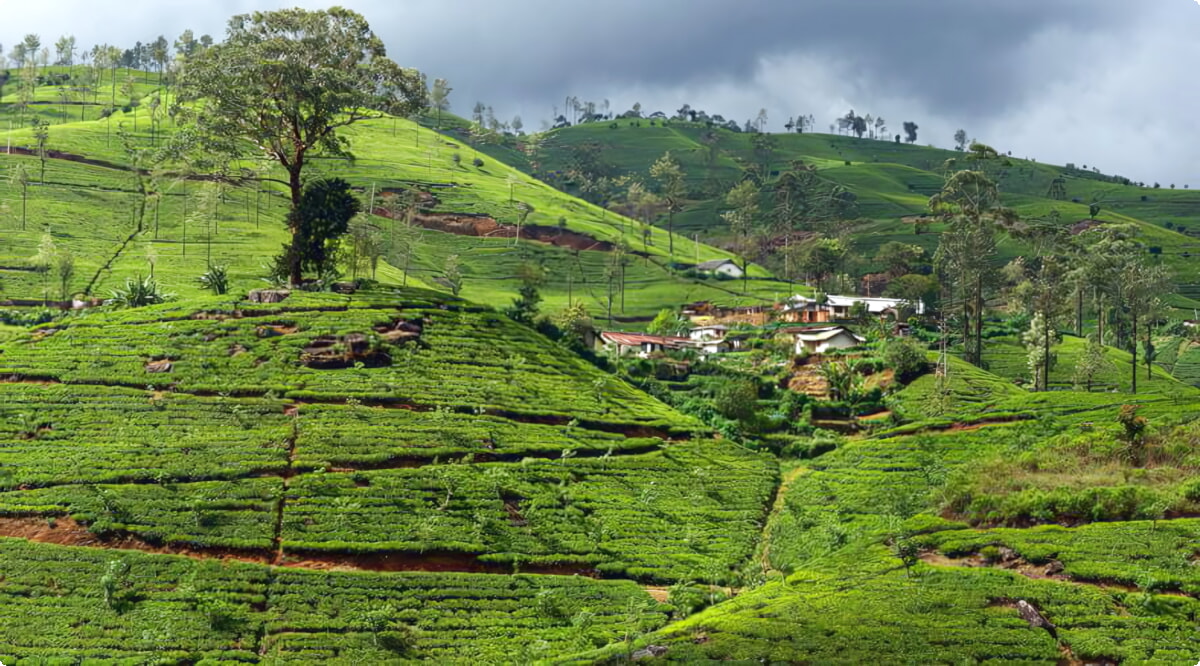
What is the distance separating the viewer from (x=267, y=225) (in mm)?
108812

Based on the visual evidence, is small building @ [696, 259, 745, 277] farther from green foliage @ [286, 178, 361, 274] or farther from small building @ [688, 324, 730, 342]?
green foliage @ [286, 178, 361, 274]

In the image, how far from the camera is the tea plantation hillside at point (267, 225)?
9012 cm

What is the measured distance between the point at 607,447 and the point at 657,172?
150343 millimetres

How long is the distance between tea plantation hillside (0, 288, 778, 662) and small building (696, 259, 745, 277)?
7776 cm

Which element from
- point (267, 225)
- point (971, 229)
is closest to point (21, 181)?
point (267, 225)

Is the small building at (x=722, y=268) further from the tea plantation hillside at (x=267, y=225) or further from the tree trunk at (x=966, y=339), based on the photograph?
the tree trunk at (x=966, y=339)

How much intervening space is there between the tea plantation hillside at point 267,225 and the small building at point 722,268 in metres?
4.22

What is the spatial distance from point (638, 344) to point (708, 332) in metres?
14.9

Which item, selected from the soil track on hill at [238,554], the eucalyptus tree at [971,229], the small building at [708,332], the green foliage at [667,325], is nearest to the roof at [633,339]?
the small building at [708,332]

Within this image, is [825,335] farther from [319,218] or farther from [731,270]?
[731,270]

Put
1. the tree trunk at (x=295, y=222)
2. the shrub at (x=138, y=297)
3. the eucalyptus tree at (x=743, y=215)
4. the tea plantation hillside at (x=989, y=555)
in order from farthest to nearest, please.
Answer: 1. the eucalyptus tree at (x=743, y=215)
2. the shrub at (x=138, y=297)
3. the tree trunk at (x=295, y=222)
4. the tea plantation hillside at (x=989, y=555)

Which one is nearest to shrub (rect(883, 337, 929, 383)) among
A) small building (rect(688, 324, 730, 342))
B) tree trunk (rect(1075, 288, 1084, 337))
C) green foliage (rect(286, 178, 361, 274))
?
small building (rect(688, 324, 730, 342))

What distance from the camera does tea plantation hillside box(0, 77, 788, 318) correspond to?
296ft

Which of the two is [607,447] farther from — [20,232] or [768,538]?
[20,232]
